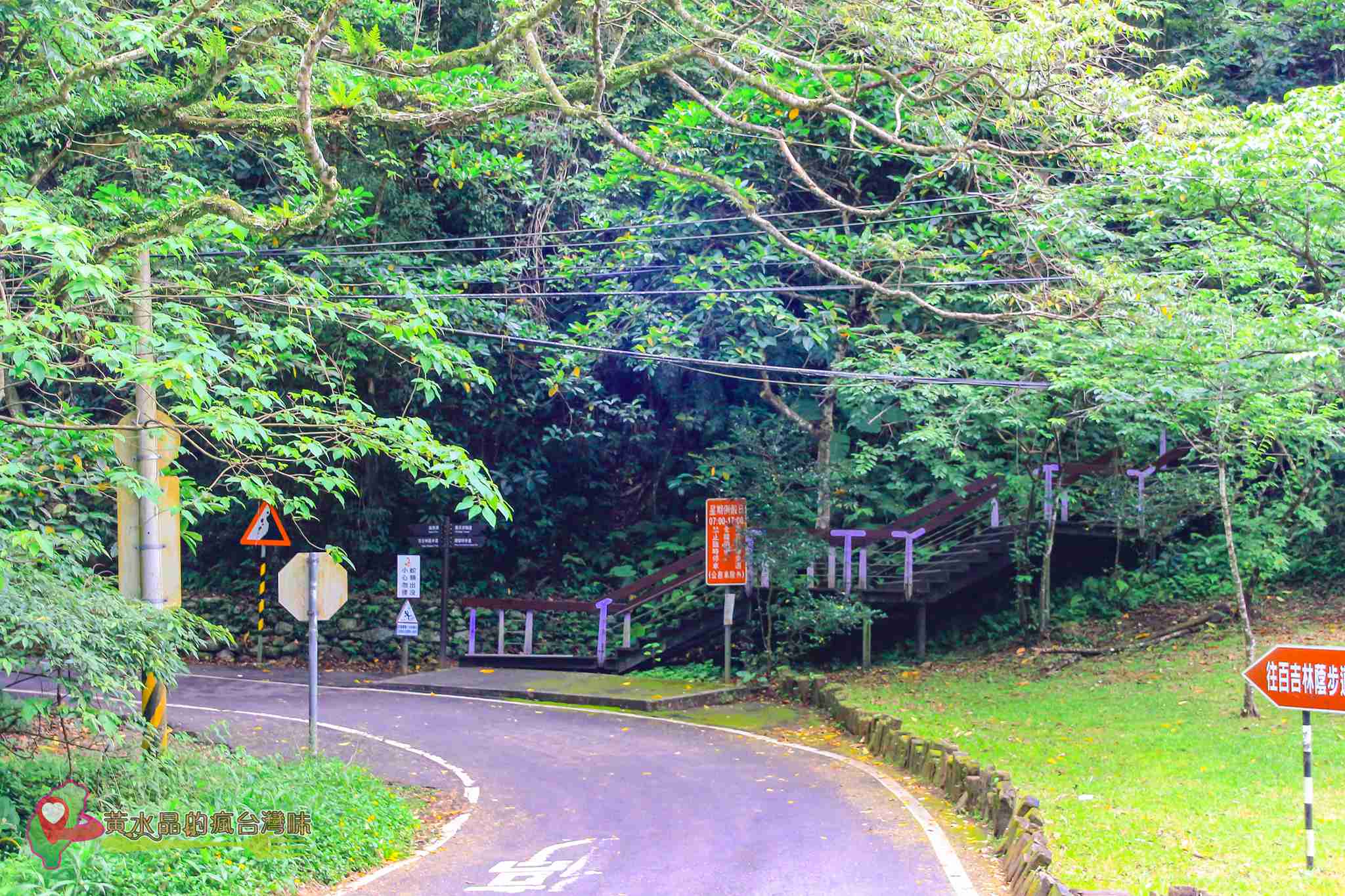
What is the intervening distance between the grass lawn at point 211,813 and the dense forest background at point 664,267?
2173 mm

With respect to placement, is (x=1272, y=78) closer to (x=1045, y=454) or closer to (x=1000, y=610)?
(x=1045, y=454)

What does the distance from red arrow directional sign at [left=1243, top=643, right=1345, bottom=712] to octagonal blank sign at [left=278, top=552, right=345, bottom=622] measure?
8197mm

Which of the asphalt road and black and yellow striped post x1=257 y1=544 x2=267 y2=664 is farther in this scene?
black and yellow striped post x1=257 y1=544 x2=267 y2=664

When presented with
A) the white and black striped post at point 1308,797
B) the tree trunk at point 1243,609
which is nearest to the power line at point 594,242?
the tree trunk at point 1243,609

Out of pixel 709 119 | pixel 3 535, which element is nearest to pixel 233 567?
pixel 709 119

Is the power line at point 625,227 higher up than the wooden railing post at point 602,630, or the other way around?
the power line at point 625,227

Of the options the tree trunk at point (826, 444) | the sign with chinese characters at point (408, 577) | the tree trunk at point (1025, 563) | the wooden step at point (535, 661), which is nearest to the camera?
the tree trunk at point (1025, 563)

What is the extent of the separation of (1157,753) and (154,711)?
32.7 ft

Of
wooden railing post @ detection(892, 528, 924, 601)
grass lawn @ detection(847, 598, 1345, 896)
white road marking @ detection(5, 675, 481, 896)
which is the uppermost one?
wooden railing post @ detection(892, 528, 924, 601)

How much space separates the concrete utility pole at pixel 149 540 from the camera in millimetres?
9531

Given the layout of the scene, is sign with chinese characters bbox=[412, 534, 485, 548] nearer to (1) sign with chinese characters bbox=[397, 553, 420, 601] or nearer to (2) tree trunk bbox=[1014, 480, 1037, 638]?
(1) sign with chinese characters bbox=[397, 553, 420, 601]
